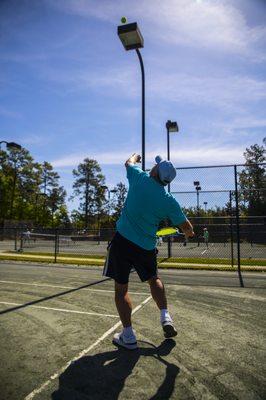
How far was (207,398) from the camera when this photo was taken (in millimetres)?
2660

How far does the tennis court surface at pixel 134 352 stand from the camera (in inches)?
111

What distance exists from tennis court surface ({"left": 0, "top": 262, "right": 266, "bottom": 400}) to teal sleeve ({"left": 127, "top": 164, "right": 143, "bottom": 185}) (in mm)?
1824

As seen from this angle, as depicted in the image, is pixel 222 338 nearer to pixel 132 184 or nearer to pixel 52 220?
pixel 132 184

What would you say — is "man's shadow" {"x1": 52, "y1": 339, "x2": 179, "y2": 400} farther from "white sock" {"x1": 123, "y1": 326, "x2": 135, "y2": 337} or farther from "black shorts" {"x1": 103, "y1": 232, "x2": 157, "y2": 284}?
"black shorts" {"x1": 103, "y1": 232, "x2": 157, "y2": 284}

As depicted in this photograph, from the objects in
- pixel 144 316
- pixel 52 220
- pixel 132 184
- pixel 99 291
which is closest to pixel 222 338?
pixel 144 316

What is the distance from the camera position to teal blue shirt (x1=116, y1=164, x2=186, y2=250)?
392 cm

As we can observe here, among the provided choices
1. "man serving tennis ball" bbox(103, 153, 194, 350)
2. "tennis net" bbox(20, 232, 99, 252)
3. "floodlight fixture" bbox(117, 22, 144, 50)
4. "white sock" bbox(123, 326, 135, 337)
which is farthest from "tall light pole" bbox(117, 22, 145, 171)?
"tennis net" bbox(20, 232, 99, 252)

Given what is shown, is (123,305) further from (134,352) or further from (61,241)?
(61,241)

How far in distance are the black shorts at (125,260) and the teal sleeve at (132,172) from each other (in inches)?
25.8

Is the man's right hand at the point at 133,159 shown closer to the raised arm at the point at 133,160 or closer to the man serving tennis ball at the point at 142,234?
the raised arm at the point at 133,160

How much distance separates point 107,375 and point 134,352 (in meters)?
0.62

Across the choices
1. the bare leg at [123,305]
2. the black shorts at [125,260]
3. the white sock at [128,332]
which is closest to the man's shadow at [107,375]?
the white sock at [128,332]

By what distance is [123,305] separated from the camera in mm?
3859

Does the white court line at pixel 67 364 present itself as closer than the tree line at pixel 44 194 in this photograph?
Yes
